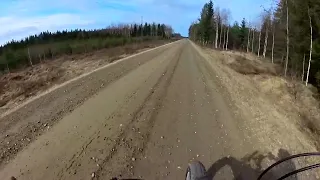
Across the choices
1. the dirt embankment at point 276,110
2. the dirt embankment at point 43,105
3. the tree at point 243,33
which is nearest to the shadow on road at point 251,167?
the dirt embankment at point 276,110

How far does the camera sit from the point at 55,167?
33.0 feet

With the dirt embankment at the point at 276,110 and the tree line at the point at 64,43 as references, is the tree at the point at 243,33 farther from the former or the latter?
the dirt embankment at the point at 276,110

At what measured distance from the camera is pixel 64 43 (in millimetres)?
72500

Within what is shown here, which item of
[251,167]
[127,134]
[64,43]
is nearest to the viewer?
[251,167]

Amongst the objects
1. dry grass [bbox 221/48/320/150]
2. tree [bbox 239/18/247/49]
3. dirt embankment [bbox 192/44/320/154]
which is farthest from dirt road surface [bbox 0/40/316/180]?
tree [bbox 239/18/247/49]

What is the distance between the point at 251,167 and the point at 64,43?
67.5 metres

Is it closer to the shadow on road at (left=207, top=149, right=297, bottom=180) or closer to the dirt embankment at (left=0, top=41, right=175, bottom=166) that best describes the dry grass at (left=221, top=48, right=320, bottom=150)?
the shadow on road at (left=207, top=149, right=297, bottom=180)

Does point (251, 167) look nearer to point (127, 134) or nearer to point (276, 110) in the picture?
point (127, 134)

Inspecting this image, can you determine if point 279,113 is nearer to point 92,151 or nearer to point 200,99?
point 200,99

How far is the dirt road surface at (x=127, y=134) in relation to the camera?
10.1m

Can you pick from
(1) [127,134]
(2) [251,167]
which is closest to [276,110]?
(2) [251,167]

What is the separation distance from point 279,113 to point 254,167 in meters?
5.37

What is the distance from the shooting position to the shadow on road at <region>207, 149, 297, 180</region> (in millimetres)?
9969

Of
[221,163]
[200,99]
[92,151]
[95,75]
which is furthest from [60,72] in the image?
[221,163]
